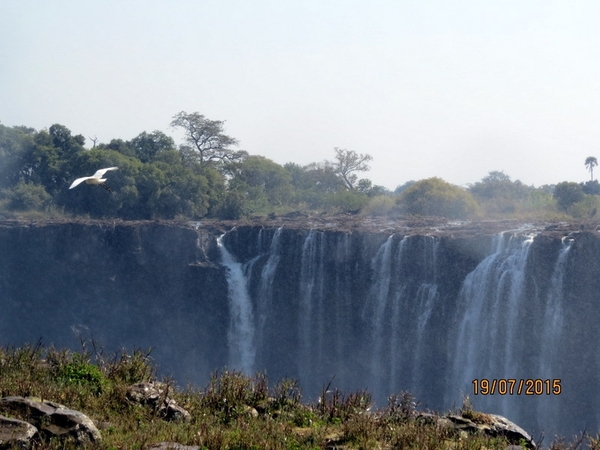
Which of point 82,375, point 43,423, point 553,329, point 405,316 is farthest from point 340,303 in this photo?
point 43,423

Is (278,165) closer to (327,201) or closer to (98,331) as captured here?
(327,201)

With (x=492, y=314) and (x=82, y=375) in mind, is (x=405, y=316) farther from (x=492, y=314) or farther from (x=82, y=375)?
(x=82, y=375)

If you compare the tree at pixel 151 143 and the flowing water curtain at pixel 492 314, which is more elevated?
the tree at pixel 151 143

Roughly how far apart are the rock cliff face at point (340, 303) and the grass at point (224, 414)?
16508 mm

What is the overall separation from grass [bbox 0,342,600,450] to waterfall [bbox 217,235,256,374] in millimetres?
22782

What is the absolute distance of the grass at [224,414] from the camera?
10953 mm

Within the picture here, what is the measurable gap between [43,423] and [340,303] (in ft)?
85.9

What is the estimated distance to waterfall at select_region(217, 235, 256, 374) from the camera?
37.8 m

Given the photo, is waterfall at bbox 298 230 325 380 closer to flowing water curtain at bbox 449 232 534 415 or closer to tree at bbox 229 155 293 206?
flowing water curtain at bbox 449 232 534 415

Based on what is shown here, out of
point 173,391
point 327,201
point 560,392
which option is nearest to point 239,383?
point 173,391

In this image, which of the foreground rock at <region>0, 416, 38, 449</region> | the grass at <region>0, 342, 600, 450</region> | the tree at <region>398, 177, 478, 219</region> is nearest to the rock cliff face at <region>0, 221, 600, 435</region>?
the tree at <region>398, 177, 478, 219</region>

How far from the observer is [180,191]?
158 feet

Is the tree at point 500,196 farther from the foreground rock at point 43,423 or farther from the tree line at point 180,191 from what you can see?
the foreground rock at point 43,423
